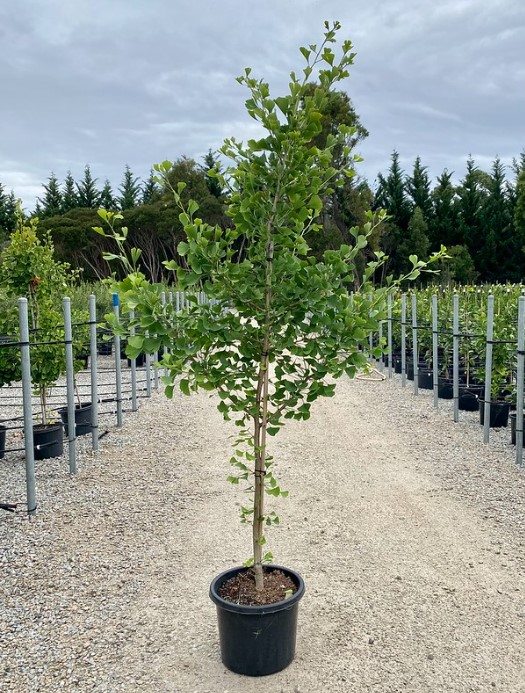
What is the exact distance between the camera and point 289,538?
4379 mm

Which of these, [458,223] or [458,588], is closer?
[458,588]

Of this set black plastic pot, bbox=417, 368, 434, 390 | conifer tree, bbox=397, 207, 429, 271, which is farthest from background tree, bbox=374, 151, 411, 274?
black plastic pot, bbox=417, 368, 434, 390

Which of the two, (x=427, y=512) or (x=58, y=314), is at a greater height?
(x=58, y=314)

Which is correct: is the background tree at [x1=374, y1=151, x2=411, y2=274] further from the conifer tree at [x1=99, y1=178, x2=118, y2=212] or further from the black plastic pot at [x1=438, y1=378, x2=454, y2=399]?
the black plastic pot at [x1=438, y1=378, x2=454, y2=399]

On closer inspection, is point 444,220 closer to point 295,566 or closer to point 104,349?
point 104,349

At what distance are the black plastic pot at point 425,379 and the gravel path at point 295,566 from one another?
3676 millimetres

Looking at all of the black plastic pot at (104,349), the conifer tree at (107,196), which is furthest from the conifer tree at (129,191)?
the black plastic pot at (104,349)

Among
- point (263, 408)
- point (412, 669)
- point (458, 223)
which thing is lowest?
point (412, 669)

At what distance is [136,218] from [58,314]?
2942 centimetres

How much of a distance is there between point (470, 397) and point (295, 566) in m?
5.73

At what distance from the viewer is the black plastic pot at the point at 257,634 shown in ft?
9.05

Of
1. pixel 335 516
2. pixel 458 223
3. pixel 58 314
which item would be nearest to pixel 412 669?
pixel 335 516

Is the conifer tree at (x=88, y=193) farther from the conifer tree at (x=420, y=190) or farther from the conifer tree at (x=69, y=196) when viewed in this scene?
the conifer tree at (x=420, y=190)

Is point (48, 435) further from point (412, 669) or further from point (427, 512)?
point (412, 669)
